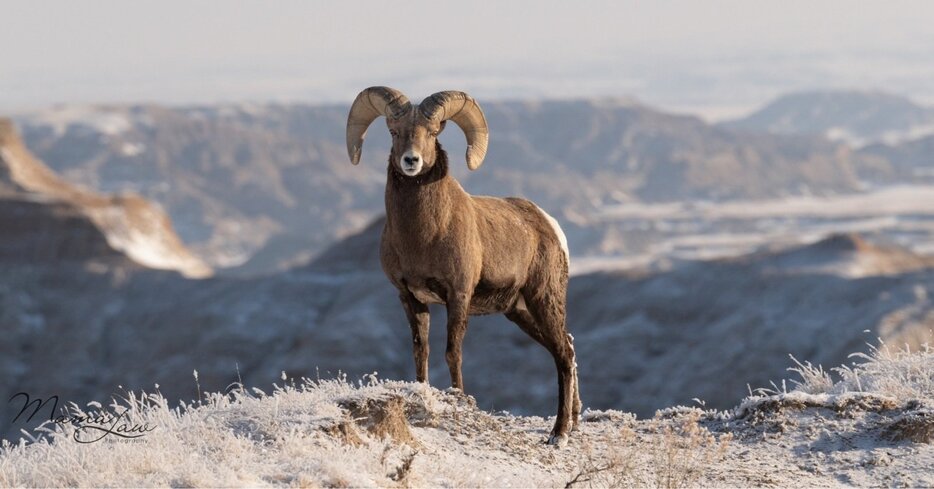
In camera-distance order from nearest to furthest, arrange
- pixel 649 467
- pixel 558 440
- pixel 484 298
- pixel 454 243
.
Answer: pixel 454 243
pixel 649 467
pixel 484 298
pixel 558 440

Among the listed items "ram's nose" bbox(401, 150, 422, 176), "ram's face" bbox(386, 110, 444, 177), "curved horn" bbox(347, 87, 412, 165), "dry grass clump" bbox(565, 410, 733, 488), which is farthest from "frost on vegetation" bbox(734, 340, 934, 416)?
"curved horn" bbox(347, 87, 412, 165)

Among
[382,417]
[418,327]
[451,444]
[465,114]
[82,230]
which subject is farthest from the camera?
[82,230]

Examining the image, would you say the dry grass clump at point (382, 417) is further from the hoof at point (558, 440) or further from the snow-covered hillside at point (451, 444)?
the hoof at point (558, 440)

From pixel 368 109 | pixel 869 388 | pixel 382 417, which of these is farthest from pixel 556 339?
pixel 869 388

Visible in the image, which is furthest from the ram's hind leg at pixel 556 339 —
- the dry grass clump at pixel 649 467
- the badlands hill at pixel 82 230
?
the badlands hill at pixel 82 230

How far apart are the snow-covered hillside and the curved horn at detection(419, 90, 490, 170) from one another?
277 cm

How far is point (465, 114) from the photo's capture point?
1354cm

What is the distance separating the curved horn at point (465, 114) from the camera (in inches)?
507

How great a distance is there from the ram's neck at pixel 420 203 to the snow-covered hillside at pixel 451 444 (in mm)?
1623

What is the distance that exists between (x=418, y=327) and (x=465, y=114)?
2.46 meters

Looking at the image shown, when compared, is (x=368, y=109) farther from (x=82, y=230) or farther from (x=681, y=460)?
(x=82, y=230)

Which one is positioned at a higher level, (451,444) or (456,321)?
(456,321)

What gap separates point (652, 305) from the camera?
132m

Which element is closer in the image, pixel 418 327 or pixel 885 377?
pixel 418 327
